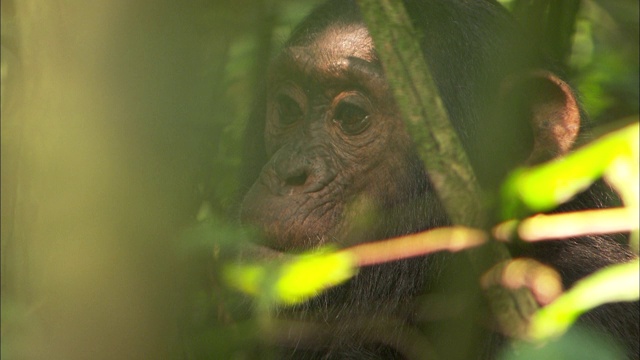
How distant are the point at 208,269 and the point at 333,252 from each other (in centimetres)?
78

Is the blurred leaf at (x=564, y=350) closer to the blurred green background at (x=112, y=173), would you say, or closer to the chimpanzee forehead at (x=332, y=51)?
the blurred green background at (x=112, y=173)

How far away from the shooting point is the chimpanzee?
10.2 feet

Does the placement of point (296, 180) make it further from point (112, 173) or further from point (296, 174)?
point (112, 173)

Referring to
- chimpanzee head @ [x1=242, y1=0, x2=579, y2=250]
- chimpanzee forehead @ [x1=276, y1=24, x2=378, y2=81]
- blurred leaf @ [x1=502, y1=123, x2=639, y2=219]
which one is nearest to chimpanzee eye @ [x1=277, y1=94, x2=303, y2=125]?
chimpanzee head @ [x1=242, y1=0, x2=579, y2=250]

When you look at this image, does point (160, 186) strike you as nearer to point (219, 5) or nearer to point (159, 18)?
point (159, 18)

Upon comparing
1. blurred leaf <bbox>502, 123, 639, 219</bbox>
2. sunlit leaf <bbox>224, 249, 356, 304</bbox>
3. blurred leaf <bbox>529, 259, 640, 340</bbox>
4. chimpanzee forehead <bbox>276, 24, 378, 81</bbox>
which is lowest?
sunlit leaf <bbox>224, 249, 356, 304</bbox>

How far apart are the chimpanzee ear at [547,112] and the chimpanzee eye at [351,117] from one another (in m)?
0.52

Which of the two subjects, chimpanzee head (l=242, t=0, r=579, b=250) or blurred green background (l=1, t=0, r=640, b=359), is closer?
blurred green background (l=1, t=0, r=640, b=359)

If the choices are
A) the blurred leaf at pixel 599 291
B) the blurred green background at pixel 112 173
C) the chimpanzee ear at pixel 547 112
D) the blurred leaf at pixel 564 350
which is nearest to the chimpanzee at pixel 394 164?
the chimpanzee ear at pixel 547 112

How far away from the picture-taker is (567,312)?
1.70 metres

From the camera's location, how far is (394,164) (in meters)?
3.31

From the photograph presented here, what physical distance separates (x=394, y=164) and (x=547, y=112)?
1.86 ft

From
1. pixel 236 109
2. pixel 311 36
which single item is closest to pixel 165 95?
pixel 311 36

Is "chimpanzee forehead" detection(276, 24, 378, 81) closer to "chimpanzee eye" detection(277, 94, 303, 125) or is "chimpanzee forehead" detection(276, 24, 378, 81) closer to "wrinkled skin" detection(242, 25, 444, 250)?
"wrinkled skin" detection(242, 25, 444, 250)
